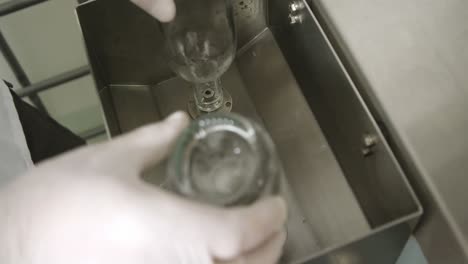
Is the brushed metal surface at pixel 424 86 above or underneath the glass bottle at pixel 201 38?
underneath

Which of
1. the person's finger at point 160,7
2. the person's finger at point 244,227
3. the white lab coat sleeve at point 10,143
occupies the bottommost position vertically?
the person's finger at point 244,227

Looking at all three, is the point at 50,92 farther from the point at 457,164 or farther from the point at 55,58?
the point at 457,164

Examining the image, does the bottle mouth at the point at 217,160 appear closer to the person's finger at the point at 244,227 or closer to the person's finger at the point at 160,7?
the person's finger at the point at 244,227

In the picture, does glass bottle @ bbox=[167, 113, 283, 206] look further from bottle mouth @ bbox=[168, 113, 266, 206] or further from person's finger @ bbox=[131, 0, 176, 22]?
person's finger @ bbox=[131, 0, 176, 22]

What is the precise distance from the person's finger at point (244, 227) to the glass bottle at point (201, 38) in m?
0.19

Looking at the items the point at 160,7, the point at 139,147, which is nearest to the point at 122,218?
the point at 139,147

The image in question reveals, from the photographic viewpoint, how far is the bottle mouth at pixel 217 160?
0.28 m

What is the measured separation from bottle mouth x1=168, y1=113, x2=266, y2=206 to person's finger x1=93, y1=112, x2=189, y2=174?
0.03 m

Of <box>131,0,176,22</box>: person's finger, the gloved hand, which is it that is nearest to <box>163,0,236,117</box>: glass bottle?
<box>131,0,176,22</box>: person's finger

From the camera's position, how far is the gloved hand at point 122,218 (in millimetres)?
278

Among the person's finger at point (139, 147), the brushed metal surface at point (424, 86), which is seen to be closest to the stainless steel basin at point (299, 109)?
the brushed metal surface at point (424, 86)

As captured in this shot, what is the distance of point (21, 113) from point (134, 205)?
0.26 meters

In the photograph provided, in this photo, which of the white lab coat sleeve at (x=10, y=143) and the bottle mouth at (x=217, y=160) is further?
the white lab coat sleeve at (x=10, y=143)

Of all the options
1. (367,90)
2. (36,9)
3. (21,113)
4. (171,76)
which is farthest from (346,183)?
(36,9)
